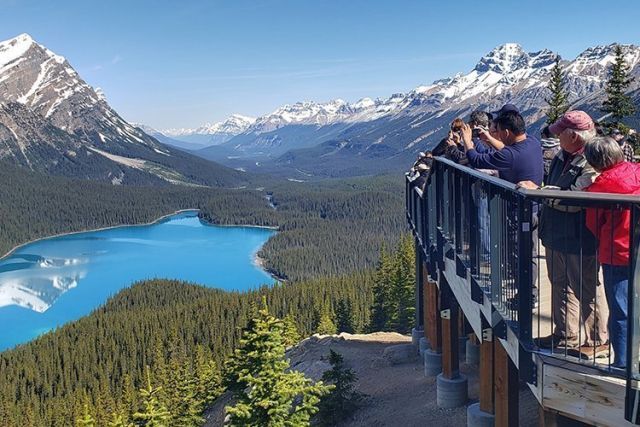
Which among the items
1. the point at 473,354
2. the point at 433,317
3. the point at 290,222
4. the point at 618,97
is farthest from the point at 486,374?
the point at 290,222

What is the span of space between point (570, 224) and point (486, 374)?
13.4 feet

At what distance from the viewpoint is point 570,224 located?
185 inches

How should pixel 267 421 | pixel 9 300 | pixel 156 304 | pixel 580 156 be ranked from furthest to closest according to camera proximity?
pixel 9 300 → pixel 156 304 → pixel 267 421 → pixel 580 156

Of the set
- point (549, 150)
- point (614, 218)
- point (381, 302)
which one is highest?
point (549, 150)

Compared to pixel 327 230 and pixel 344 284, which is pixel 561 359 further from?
pixel 327 230

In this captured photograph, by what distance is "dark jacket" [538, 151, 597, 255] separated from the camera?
4.62 metres

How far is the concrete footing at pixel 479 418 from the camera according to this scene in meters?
8.65

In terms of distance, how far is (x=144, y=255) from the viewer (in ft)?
448

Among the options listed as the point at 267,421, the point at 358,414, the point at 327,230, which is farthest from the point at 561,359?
the point at 327,230

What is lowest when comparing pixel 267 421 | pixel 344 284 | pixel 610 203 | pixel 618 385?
pixel 344 284

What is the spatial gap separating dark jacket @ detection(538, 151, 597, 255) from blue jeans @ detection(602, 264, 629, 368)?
301 mm

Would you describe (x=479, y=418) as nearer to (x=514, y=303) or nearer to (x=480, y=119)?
(x=514, y=303)

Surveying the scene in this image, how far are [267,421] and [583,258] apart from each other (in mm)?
8959

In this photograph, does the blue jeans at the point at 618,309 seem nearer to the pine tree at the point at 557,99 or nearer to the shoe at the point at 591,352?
the shoe at the point at 591,352
